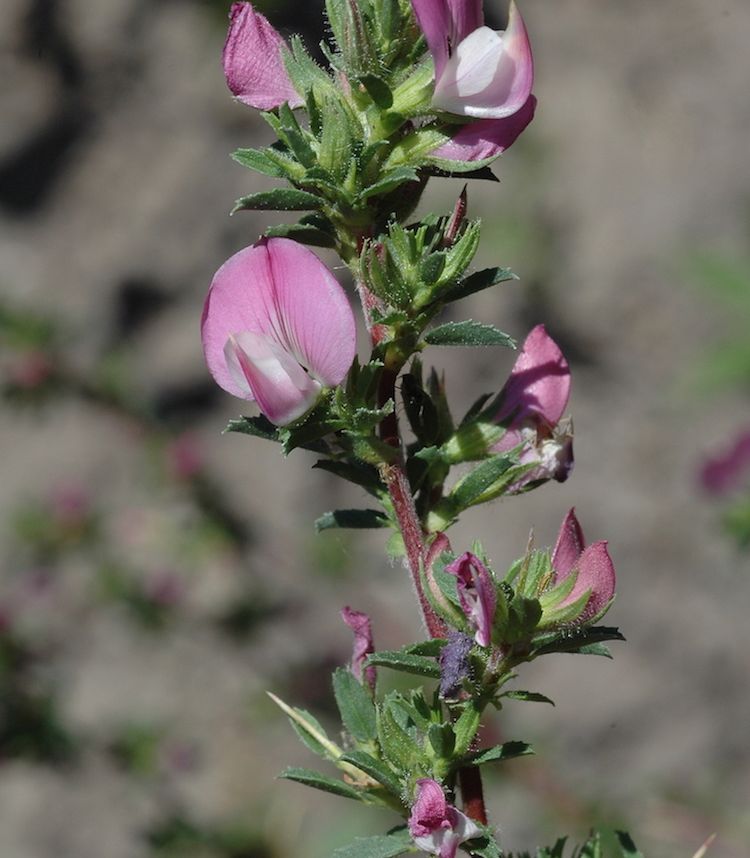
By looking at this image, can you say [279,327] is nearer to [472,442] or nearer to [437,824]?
[472,442]

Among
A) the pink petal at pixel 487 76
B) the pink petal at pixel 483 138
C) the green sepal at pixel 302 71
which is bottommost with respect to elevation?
the pink petal at pixel 483 138

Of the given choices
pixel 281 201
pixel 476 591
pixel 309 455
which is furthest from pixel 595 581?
pixel 309 455

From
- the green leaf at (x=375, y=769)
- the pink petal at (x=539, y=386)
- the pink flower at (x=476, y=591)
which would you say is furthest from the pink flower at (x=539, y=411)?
the green leaf at (x=375, y=769)

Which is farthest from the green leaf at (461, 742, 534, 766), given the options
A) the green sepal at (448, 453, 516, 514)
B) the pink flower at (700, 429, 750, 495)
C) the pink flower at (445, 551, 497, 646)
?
the pink flower at (700, 429, 750, 495)

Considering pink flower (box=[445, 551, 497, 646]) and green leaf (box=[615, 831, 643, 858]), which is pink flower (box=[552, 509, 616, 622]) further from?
green leaf (box=[615, 831, 643, 858])

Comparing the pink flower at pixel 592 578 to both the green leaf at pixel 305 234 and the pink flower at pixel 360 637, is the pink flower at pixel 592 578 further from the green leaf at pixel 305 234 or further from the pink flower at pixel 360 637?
the green leaf at pixel 305 234

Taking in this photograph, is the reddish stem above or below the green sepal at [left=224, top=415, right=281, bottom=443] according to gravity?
below

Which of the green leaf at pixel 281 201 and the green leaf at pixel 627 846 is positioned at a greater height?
the green leaf at pixel 281 201
